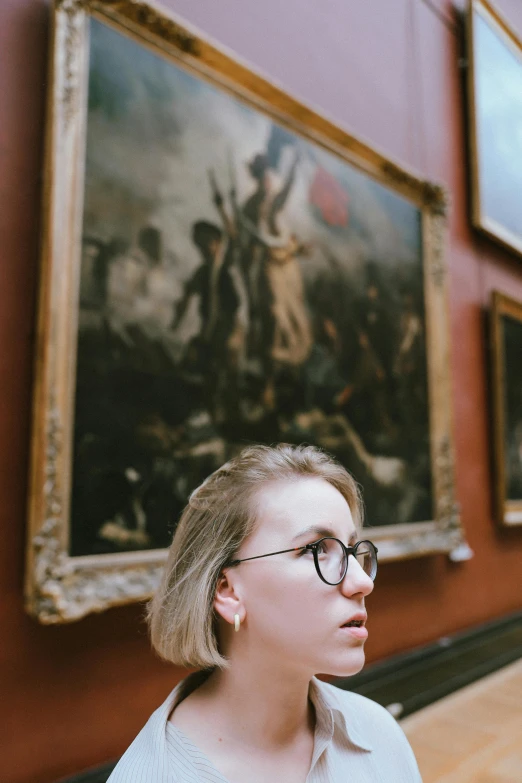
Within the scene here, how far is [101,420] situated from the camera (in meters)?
2.55

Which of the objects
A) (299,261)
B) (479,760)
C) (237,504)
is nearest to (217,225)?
(299,261)

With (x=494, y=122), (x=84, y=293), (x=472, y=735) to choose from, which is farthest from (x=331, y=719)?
(x=494, y=122)

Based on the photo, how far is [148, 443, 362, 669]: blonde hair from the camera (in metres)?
1.43

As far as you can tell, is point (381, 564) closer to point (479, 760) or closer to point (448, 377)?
point (479, 760)

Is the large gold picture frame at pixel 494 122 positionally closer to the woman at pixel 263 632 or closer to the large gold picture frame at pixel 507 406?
the large gold picture frame at pixel 507 406

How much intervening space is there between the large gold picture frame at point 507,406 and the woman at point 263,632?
3.98 meters

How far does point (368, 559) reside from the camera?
1.49 metres

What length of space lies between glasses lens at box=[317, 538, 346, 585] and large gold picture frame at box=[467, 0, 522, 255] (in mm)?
4669

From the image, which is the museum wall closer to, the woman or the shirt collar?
the woman

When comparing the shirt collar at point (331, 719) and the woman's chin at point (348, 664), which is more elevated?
the woman's chin at point (348, 664)

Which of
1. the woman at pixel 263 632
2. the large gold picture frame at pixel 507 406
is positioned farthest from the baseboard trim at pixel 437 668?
the woman at pixel 263 632

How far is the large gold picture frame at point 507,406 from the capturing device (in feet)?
17.1

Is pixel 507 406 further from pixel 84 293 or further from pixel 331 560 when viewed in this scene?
pixel 331 560

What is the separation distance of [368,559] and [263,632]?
0.30 meters
